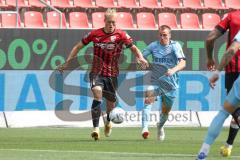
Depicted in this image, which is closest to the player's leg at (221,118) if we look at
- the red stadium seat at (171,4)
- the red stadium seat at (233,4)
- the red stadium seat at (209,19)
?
the red stadium seat at (209,19)

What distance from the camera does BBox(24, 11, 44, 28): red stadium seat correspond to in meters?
24.7

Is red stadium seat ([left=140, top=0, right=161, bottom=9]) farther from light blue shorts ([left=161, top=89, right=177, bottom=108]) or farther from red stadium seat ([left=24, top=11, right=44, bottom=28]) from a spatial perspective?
light blue shorts ([left=161, top=89, right=177, bottom=108])

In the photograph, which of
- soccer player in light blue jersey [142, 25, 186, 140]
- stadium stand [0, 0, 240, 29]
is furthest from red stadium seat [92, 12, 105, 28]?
soccer player in light blue jersey [142, 25, 186, 140]

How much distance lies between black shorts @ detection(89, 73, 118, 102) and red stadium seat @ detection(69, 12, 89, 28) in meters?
8.35

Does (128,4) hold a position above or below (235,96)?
below

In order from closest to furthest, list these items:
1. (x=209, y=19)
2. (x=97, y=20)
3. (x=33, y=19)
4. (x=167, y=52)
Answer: (x=167, y=52)
(x=33, y=19)
(x=97, y=20)
(x=209, y=19)

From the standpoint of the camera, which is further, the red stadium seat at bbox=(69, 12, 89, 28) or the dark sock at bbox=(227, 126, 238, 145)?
the red stadium seat at bbox=(69, 12, 89, 28)

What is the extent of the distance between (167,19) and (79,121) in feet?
18.9

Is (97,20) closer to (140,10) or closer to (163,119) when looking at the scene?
(140,10)

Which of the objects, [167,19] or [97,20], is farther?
[167,19]

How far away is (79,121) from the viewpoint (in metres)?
22.0

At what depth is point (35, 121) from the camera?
2158 centimetres

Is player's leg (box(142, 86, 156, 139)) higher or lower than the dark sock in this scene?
lower

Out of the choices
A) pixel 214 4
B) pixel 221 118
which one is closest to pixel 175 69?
pixel 221 118
